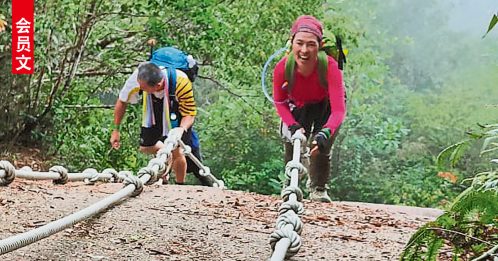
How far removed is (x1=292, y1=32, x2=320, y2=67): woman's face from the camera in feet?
7.93

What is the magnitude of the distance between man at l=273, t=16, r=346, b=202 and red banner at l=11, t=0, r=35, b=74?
2.07m

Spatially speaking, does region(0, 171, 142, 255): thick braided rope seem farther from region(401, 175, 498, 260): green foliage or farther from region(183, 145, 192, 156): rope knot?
region(183, 145, 192, 156): rope knot

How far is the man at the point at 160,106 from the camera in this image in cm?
289

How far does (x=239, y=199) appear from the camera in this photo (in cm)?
197

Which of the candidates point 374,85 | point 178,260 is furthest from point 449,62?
point 178,260

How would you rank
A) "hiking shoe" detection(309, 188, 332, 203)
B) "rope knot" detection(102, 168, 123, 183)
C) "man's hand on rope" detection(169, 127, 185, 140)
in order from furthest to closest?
1. "man's hand on rope" detection(169, 127, 185, 140)
2. "hiking shoe" detection(309, 188, 332, 203)
3. "rope knot" detection(102, 168, 123, 183)

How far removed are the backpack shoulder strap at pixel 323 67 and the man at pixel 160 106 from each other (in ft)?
2.37

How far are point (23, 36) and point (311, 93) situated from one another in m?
2.20

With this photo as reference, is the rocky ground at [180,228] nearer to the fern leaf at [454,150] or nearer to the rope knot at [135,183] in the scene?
the rope knot at [135,183]

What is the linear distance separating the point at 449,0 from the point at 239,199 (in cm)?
968

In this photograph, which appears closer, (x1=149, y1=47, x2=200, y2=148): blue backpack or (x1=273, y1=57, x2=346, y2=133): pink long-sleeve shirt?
(x1=273, y1=57, x2=346, y2=133): pink long-sleeve shirt

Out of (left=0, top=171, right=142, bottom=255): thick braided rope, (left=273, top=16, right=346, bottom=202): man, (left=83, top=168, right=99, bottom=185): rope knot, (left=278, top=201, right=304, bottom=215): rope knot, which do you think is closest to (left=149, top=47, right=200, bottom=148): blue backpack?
(left=273, top=16, right=346, bottom=202): man

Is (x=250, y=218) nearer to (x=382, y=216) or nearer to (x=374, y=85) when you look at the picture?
(x=382, y=216)

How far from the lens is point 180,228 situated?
1389 millimetres
